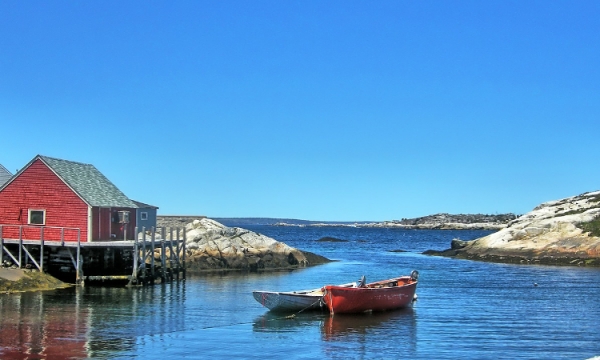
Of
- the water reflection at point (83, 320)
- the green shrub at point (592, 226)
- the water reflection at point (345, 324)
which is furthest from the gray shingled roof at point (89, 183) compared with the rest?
the green shrub at point (592, 226)

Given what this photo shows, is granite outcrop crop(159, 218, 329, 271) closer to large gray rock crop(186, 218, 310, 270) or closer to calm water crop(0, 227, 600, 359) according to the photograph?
large gray rock crop(186, 218, 310, 270)

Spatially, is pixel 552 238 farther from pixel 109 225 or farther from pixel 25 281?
pixel 25 281

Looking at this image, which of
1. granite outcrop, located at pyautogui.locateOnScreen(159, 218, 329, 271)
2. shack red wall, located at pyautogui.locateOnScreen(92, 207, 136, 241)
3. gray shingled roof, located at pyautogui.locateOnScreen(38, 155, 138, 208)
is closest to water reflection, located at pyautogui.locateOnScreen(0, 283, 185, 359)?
shack red wall, located at pyautogui.locateOnScreen(92, 207, 136, 241)

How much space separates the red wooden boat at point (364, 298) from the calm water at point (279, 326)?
22.0 inches

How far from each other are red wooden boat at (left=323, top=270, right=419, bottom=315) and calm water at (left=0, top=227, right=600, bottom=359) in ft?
1.83

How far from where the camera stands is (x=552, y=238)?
74938 millimetres

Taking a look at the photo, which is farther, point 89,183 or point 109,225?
point 89,183

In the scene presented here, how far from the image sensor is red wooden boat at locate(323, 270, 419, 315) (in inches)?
1358

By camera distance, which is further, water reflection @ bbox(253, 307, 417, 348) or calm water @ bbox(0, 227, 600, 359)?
water reflection @ bbox(253, 307, 417, 348)

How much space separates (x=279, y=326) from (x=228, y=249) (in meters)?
30.7

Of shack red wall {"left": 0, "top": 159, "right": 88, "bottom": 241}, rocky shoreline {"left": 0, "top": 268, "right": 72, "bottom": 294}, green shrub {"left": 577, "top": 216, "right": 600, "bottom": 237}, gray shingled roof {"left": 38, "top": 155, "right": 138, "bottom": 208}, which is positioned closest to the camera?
rocky shoreline {"left": 0, "top": 268, "right": 72, "bottom": 294}

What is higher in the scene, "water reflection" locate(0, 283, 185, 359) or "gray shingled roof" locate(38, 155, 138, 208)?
"gray shingled roof" locate(38, 155, 138, 208)

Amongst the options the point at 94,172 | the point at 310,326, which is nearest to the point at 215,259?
the point at 94,172

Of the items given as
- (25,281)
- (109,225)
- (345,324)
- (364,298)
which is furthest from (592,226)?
(25,281)
